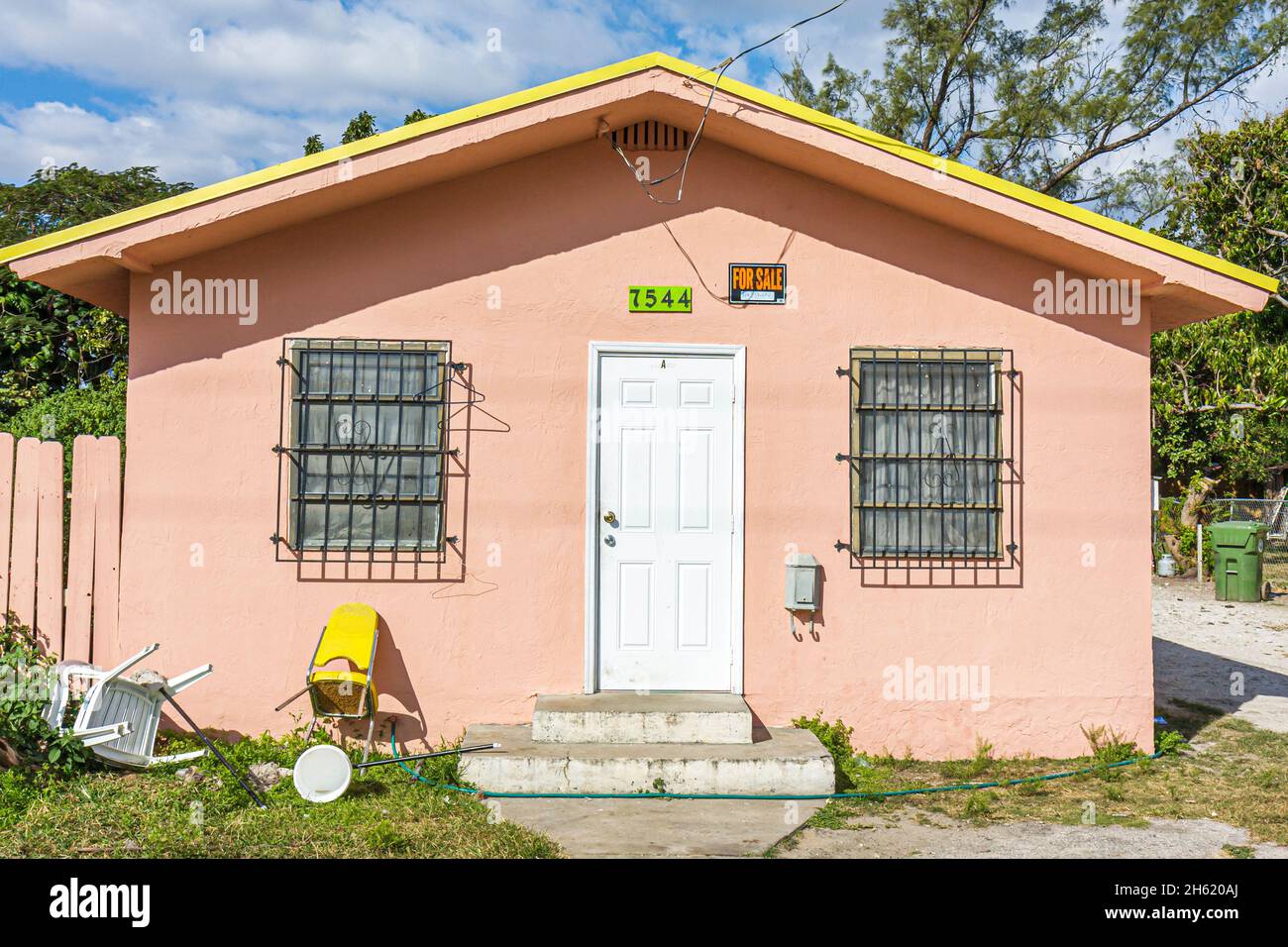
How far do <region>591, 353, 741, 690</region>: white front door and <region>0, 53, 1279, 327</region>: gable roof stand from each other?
1713 mm

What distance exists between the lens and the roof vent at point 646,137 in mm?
6793

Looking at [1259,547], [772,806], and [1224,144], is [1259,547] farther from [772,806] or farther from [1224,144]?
[772,806]

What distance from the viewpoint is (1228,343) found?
711 inches

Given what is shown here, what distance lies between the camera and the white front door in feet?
22.0

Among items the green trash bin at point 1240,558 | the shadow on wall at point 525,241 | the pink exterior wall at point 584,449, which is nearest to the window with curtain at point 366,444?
the pink exterior wall at point 584,449

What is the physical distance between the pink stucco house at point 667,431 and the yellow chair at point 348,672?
227 mm

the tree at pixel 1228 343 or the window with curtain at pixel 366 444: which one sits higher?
the tree at pixel 1228 343

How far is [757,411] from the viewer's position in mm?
6820

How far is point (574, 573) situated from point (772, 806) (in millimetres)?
2007

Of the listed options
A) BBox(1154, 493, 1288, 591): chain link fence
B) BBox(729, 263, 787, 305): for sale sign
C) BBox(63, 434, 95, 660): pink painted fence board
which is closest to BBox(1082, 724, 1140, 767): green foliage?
BBox(729, 263, 787, 305): for sale sign

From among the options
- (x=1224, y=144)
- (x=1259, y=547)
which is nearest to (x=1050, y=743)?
(x=1259, y=547)

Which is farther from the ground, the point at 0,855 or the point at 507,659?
the point at 507,659

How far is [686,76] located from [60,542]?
5070 mm

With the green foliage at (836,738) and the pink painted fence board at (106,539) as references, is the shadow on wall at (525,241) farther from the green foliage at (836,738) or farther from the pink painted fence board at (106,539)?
the green foliage at (836,738)
